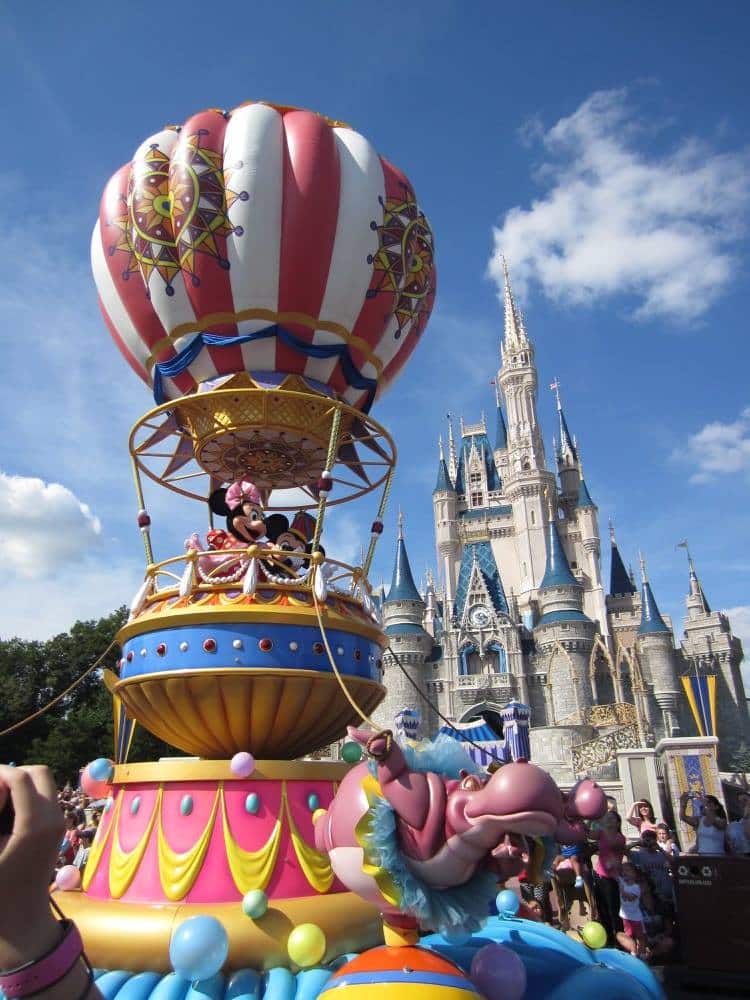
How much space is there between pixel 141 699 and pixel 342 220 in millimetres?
3913

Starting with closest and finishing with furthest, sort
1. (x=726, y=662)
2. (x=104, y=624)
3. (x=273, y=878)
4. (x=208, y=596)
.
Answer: (x=273, y=878) → (x=208, y=596) → (x=104, y=624) → (x=726, y=662)

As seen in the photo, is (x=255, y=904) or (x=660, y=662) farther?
(x=660, y=662)

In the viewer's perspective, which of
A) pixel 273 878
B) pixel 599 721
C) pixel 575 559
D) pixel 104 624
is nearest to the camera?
pixel 273 878

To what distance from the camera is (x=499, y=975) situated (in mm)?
3039

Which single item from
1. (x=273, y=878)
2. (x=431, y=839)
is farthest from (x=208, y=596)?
(x=431, y=839)

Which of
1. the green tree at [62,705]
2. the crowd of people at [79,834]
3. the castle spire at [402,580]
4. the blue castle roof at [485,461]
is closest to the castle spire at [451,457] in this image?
the blue castle roof at [485,461]

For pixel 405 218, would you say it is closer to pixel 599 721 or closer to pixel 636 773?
pixel 636 773

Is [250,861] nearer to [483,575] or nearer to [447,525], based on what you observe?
[483,575]

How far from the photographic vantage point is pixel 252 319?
17.8ft

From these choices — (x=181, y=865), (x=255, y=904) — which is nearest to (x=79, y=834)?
(x=181, y=865)

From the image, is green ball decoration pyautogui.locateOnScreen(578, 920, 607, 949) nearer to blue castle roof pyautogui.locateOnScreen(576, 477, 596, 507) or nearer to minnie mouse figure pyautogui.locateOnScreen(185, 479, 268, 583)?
minnie mouse figure pyautogui.locateOnScreen(185, 479, 268, 583)

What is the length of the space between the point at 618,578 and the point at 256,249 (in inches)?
1798

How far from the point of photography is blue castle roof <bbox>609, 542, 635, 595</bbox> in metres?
45.8

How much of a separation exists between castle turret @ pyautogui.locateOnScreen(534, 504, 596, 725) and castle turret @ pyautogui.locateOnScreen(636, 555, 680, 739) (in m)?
3.43
